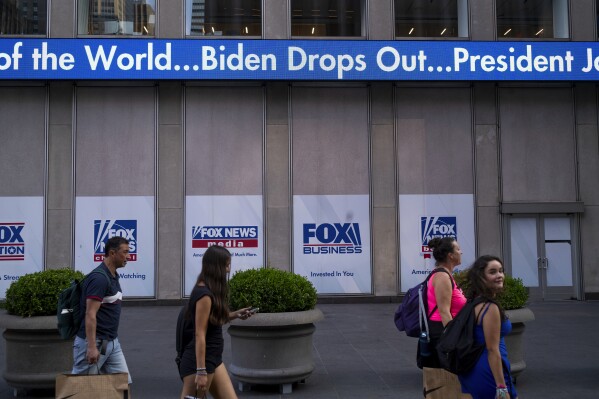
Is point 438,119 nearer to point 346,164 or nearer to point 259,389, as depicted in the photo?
point 346,164

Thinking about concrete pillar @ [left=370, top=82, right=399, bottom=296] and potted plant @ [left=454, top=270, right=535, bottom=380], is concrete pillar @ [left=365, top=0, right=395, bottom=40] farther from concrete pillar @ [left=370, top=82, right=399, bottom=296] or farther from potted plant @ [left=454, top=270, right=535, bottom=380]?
potted plant @ [left=454, top=270, right=535, bottom=380]

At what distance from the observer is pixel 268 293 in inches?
306

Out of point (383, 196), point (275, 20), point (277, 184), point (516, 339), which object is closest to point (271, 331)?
point (516, 339)

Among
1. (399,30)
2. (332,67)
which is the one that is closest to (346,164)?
(332,67)

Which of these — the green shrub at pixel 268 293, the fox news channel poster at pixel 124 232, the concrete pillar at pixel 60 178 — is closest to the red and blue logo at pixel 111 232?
the fox news channel poster at pixel 124 232

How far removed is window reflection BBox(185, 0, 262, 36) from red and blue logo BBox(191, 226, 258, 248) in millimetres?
5071

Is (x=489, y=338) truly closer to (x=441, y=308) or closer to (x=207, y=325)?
(x=441, y=308)

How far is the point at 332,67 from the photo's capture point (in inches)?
662

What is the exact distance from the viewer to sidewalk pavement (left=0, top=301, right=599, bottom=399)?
8.07 metres

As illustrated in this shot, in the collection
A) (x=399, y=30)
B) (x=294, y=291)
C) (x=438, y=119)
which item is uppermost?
(x=399, y=30)

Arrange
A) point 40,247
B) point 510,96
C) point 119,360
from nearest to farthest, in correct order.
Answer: point 119,360 < point 40,247 < point 510,96

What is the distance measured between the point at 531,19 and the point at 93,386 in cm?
1628

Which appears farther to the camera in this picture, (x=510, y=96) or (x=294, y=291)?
(x=510, y=96)

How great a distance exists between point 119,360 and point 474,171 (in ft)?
42.3
